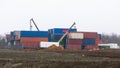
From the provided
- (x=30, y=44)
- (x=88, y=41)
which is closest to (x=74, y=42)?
(x=88, y=41)

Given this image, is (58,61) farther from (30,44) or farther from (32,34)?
A: (32,34)

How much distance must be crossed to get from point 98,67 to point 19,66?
5.16 metres

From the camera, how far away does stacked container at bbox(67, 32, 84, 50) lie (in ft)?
250

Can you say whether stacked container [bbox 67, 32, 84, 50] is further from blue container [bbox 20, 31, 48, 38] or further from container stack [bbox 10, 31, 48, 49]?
blue container [bbox 20, 31, 48, 38]

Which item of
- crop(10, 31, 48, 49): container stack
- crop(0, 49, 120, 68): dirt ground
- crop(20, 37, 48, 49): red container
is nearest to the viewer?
crop(0, 49, 120, 68): dirt ground

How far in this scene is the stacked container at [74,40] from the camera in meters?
76.2

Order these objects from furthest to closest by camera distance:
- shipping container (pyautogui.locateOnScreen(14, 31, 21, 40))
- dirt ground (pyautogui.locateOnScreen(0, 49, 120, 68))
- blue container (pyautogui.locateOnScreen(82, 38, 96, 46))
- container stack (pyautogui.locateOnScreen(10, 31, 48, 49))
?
shipping container (pyautogui.locateOnScreen(14, 31, 21, 40)) < container stack (pyautogui.locateOnScreen(10, 31, 48, 49)) < blue container (pyautogui.locateOnScreen(82, 38, 96, 46)) < dirt ground (pyautogui.locateOnScreen(0, 49, 120, 68))

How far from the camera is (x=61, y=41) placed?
79625mm

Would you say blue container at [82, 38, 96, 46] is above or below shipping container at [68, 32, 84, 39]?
below

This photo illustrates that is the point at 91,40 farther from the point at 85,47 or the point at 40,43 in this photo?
the point at 40,43

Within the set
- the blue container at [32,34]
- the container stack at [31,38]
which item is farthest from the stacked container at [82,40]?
the blue container at [32,34]

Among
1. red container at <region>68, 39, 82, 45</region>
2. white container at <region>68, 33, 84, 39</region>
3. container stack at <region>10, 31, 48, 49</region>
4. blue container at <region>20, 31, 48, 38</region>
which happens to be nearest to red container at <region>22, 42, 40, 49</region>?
container stack at <region>10, 31, 48, 49</region>

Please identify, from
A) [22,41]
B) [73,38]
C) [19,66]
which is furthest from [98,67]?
[22,41]

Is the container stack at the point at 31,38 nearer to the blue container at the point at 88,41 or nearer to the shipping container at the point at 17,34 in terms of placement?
the shipping container at the point at 17,34
